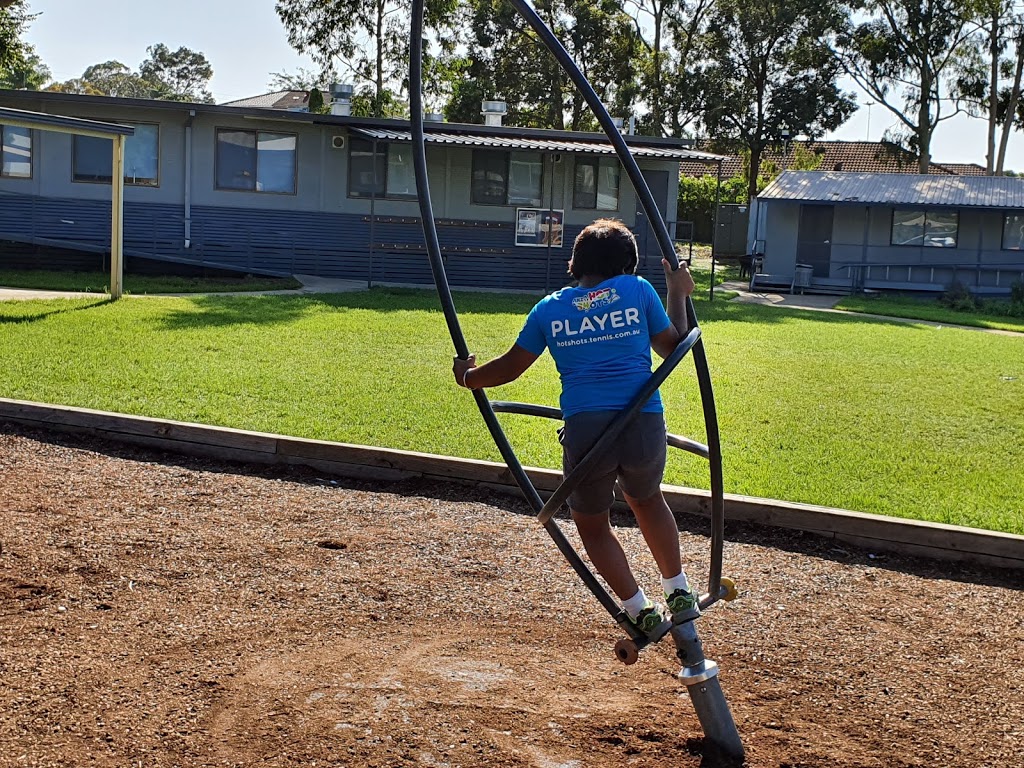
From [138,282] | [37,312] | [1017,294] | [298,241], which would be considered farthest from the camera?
[1017,294]

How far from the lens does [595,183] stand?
2802 cm

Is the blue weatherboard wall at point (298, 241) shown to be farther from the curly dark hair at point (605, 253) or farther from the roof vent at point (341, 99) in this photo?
the curly dark hair at point (605, 253)

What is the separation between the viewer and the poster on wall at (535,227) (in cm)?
2720

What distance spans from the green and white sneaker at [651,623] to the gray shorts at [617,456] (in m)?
0.37

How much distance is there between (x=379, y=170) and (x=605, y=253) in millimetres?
23654

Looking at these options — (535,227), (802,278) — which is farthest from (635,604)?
(802,278)

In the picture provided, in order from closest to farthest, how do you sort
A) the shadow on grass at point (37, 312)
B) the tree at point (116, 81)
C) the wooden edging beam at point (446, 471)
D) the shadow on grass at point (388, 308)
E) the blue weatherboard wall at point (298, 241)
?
1. the wooden edging beam at point (446, 471)
2. the shadow on grass at point (37, 312)
3. the shadow on grass at point (388, 308)
4. the blue weatherboard wall at point (298, 241)
5. the tree at point (116, 81)

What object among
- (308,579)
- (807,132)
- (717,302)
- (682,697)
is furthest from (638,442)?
(807,132)

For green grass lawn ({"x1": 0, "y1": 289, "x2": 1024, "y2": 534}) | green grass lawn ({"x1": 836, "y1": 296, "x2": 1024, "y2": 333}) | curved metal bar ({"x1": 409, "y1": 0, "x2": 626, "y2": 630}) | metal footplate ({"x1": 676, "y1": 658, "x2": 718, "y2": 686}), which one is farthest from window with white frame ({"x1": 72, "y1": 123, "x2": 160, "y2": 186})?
metal footplate ({"x1": 676, "y1": 658, "x2": 718, "y2": 686})

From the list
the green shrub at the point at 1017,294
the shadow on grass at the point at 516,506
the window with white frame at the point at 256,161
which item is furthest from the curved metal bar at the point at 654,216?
the green shrub at the point at 1017,294

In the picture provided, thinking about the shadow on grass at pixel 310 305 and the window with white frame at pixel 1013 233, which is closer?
the shadow on grass at pixel 310 305

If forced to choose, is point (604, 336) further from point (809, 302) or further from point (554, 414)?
point (809, 302)

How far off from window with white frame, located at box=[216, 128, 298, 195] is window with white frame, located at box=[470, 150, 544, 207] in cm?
421

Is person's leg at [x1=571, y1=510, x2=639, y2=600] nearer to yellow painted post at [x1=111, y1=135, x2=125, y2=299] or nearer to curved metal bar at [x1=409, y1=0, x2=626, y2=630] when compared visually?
curved metal bar at [x1=409, y1=0, x2=626, y2=630]
